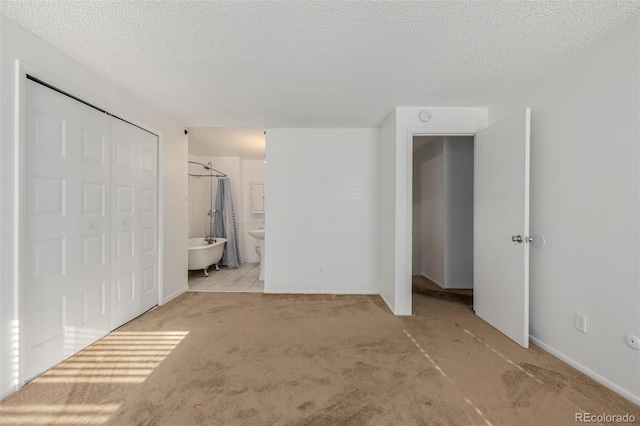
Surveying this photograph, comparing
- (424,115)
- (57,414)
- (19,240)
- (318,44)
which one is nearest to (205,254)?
(19,240)

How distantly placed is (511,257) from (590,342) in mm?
728

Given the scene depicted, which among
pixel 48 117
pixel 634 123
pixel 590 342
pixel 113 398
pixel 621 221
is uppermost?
pixel 48 117

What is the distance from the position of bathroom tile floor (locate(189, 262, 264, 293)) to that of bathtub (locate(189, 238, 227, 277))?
181mm

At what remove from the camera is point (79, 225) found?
2.04 m

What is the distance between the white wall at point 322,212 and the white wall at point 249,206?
2.25 metres

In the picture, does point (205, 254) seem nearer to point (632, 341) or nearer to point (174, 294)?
point (174, 294)

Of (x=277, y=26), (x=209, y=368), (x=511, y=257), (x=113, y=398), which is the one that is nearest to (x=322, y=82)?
(x=277, y=26)

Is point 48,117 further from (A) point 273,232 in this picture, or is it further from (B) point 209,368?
(A) point 273,232

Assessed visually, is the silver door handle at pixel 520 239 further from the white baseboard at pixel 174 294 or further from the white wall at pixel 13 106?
the white baseboard at pixel 174 294

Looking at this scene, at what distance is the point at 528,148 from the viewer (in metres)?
2.11

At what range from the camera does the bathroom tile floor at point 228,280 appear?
12.3 feet

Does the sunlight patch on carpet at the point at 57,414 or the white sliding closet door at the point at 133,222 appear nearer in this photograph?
the sunlight patch on carpet at the point at 57,414

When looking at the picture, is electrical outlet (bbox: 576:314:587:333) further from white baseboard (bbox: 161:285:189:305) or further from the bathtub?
the bathtub

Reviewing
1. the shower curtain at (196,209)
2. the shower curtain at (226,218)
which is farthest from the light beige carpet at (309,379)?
the shower curtain at (196,209)
